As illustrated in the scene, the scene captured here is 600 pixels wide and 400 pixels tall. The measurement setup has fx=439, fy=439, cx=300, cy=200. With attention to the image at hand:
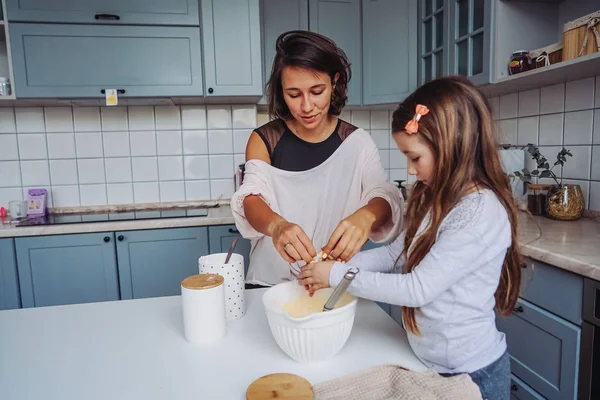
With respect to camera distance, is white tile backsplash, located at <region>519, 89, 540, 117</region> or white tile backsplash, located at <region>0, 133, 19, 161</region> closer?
white tile backsplash, located at <region>519, 89, 540, 117</region>

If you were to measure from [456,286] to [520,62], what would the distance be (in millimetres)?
1350

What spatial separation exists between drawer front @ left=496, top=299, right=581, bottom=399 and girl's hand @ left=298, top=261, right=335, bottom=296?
894 mm

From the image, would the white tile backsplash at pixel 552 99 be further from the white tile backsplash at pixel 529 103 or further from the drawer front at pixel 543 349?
the drawer front at pixel 543 349

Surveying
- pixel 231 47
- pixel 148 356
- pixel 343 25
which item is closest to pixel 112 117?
pixel 231 47

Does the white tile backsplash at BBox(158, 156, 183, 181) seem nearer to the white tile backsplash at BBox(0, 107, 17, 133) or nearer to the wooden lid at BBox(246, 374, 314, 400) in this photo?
the white tile backsplash at BBox(0, 107, 17, 133)

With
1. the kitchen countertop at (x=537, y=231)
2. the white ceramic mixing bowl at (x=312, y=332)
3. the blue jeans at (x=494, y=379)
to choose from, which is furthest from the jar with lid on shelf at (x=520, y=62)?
the white ceramic mixing bowl at (x=312, y=332)

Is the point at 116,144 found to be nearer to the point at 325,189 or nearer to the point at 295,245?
the point at 325,189

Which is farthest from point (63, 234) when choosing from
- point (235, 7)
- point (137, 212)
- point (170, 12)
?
point (235, 7)

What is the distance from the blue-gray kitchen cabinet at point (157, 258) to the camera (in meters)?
2.11

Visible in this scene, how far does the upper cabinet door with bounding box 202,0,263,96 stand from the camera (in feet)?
7.22

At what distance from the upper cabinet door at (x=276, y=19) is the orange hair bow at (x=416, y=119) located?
165 cm

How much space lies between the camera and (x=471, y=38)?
1.99 m

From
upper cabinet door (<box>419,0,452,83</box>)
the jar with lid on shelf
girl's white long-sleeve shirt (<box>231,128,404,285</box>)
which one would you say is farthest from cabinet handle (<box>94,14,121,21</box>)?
the jar with lid on shelf

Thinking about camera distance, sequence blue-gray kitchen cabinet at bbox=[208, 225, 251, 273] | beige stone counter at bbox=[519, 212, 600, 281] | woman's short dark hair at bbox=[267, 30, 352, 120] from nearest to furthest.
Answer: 1. woman's short dark hair at bbox=[267, 30, 352, 120]
2. beige stone counter at bbox=[519, 212, 600, 281]
3. blue-gray kitchen cabinet at bbox=[208, 225, 251, 273]
